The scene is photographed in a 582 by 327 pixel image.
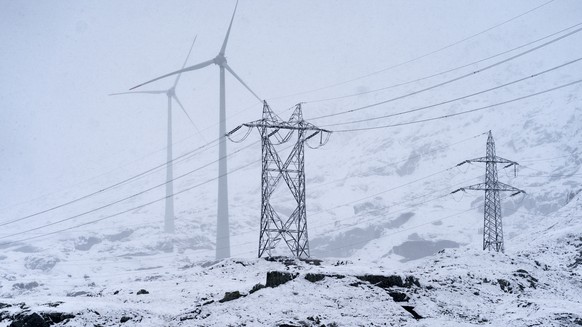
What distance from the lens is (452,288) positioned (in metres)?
20.5

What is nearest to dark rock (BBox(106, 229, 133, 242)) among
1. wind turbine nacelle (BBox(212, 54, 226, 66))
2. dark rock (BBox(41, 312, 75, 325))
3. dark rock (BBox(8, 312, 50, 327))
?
wind turbine nacelle (BBox(212, 54, 226, 66))

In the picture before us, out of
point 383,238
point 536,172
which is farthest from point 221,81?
point 536,172

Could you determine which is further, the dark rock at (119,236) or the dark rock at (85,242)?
the dark rock at (119,236)

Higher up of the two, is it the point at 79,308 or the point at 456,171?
the point at 456,171

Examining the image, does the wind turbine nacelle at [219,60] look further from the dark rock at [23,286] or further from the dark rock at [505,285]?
the dark rock at [505,285]

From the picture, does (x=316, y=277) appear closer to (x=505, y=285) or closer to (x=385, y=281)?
(x=385, y=281)

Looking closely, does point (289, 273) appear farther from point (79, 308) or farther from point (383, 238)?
point (383, 238)

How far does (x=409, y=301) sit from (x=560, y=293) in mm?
9630

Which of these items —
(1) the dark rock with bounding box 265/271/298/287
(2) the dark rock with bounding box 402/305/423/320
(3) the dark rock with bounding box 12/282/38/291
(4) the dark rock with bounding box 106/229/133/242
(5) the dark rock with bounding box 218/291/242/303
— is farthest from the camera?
(4) the dark rock with bounding box 106/229/133/242

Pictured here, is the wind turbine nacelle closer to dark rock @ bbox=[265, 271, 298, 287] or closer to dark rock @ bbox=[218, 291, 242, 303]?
dark rock @ bbox=[265, 271, 298, 287]

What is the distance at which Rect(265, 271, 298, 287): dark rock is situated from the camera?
19.8m

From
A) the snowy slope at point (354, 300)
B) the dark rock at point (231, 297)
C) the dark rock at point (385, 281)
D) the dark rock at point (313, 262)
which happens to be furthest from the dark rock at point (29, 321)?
the dark rock at point (313, 262)

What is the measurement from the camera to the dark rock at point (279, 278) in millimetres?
19844

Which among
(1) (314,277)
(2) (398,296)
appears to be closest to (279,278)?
(1) (314,277)
